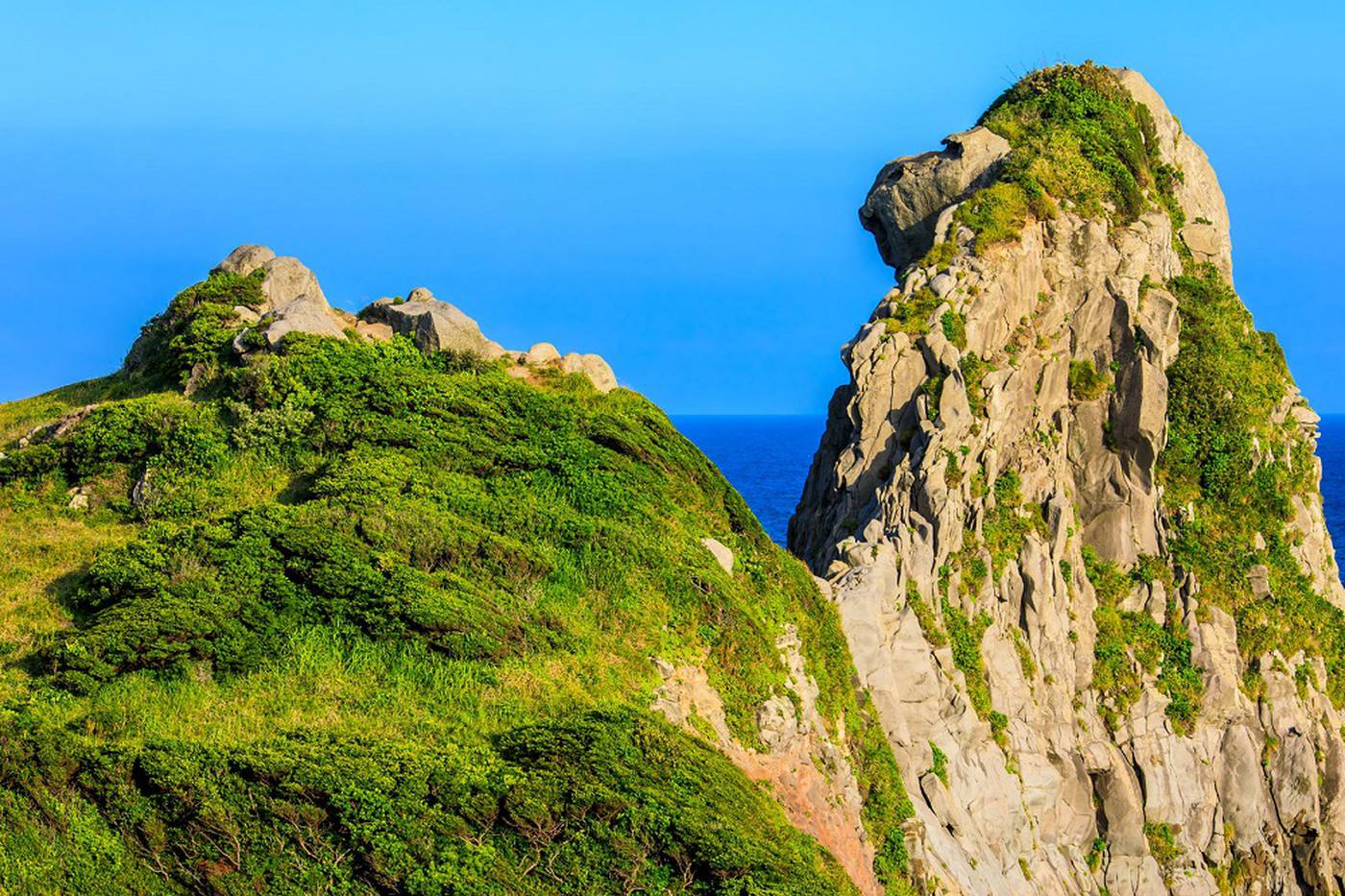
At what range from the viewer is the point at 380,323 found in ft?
133

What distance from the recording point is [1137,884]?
4103cm

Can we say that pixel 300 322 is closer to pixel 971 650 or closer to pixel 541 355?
pixel 541 355

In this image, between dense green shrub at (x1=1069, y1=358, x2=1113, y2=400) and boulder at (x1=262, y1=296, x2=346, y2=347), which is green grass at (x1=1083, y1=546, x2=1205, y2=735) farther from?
boulder at (x1=262, y1=296, x2=346, y2=347)

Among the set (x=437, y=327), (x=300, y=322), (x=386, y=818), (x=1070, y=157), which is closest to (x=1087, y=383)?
(x=1070, y=157)

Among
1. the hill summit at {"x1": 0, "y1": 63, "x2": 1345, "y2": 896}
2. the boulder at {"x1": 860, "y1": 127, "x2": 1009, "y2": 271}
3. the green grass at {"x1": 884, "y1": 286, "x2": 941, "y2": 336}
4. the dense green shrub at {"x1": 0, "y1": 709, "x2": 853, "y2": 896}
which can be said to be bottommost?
the dense green shrub at {"x1": 0, "y1": 709, "x2": 853, "y2": 896}

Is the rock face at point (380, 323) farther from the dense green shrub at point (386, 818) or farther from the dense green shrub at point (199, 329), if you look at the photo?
the dense green shrub at point (386, 818)

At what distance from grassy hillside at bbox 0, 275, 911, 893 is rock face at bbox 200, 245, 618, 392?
81cm

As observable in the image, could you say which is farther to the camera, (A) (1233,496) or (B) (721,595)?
(A) (1233,496)

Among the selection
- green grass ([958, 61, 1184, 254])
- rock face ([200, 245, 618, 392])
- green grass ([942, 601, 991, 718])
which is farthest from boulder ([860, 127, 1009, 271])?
rock face ([200, 245, 618, 392])

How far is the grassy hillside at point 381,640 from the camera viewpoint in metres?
20.3

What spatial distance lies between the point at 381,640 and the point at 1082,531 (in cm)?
2946

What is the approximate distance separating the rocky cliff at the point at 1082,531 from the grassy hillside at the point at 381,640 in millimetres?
6614

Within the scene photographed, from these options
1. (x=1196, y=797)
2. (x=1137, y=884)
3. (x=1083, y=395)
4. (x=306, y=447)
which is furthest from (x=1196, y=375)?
(x=306, y=447)

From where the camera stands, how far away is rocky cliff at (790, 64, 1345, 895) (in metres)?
38.2
